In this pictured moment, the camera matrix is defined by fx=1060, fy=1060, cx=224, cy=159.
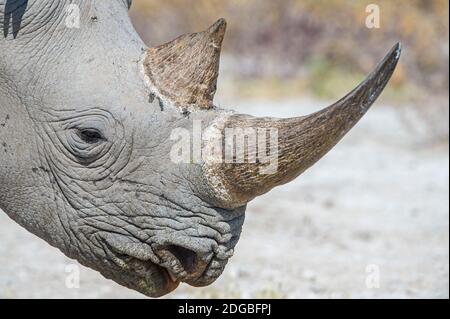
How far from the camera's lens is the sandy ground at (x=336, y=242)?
7645mm

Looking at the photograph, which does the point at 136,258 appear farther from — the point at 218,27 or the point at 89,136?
the point at 218,27

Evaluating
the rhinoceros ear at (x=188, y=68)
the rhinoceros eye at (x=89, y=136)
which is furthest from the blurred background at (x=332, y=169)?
the rhinoceros ear at (x=188, y=68)

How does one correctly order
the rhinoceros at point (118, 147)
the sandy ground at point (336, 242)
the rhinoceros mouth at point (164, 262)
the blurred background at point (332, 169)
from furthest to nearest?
the blurred background at point (332, 169) → the sandy ground at point (336, 242) → the rhinoceros mouth at point (164, 262) → the rhinoceros at point (118, 147)

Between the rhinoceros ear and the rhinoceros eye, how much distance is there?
333mm

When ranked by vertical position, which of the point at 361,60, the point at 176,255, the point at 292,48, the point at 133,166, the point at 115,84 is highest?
the point at 292,48

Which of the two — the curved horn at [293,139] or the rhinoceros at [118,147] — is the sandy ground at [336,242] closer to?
the rhinoceros at [118,147]

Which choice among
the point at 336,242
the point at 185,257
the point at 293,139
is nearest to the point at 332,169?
the point at 336,242

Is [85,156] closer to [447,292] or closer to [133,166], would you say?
[133,166]

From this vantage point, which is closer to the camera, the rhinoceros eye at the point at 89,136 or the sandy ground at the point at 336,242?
the rhinoceros eye at the point at 89,136

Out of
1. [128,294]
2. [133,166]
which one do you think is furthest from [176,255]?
[128,294]

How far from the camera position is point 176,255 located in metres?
4.54

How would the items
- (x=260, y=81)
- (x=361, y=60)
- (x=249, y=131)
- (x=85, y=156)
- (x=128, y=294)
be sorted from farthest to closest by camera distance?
1. (x=260, y=81)
2. (x=361, y=60)
3. (x=128, y=294)
4. (x=85, y=156)
5. (x=249, y=131)

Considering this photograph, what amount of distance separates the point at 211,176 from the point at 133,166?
395 millimetres

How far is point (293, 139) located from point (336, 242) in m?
5.29
